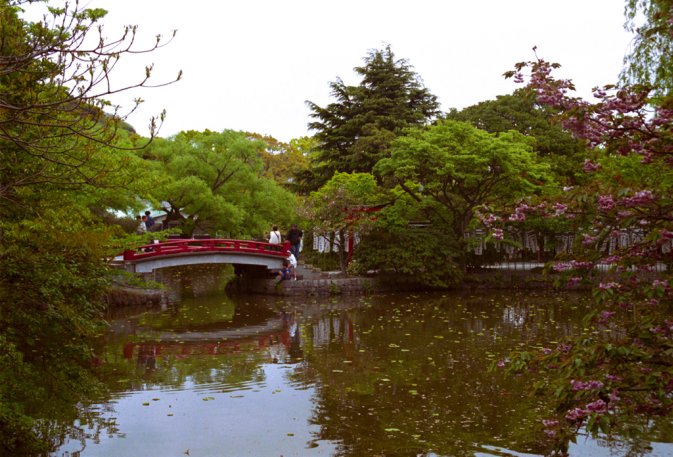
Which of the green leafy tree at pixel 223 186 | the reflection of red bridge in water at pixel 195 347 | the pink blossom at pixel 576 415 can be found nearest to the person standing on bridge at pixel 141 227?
the green leafy tree at pixel 223 186

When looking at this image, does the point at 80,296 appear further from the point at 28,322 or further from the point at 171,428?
the point at 171,428

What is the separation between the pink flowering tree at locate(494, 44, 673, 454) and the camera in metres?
4.05

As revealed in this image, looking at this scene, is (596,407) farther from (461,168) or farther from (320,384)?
(461,168)

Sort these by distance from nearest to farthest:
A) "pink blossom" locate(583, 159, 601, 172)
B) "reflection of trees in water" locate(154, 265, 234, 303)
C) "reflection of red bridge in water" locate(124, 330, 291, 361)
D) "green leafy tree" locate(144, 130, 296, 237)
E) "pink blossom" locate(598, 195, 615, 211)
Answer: "pink blossom" locate(598, 195, 615, 211)
"pink blossom" locate(583, 159, 601, 172)
"reflection of red bridge in water" locate(124, 330, 291, 361)
"reflection of trees in water" locate(154, 265, 234, 303)
"green leafy tree" locate(144, 130, 296, 237)

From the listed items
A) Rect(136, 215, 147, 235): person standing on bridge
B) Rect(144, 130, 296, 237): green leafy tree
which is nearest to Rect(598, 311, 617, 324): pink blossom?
Rect(136, 215, 147, 235): person standing on bridge

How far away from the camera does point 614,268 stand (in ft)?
15.4

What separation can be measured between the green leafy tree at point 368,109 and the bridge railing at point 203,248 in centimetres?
896

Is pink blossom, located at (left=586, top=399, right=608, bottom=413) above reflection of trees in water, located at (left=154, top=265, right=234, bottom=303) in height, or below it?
below

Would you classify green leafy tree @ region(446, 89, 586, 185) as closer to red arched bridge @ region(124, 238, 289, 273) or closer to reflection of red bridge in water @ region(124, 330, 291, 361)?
red arched bridge @ region(124, 238, 289, 273)

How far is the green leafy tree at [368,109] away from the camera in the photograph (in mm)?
30703

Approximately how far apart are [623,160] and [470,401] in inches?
353

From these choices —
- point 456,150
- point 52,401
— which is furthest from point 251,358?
point 456,150

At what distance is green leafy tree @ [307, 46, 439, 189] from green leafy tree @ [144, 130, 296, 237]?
14.3ft

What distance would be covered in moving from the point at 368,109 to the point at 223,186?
8.04 m
